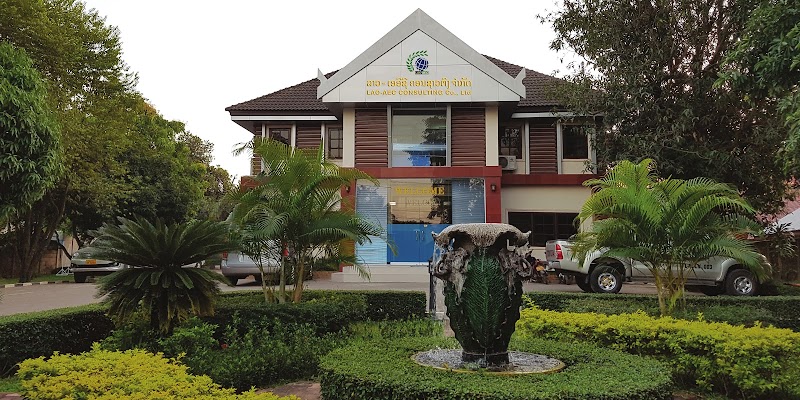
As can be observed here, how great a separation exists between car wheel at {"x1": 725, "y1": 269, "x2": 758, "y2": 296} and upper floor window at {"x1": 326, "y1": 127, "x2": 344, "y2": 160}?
42.1 ft

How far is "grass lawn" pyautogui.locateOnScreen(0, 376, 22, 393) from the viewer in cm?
583

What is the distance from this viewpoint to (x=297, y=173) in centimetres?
934

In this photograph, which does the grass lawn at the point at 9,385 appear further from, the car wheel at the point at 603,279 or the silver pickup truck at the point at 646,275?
the car wheel at the point at 603,279

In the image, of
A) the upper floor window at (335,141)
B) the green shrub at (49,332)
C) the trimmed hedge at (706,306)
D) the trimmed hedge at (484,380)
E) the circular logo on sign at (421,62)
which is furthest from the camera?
the upper floor window at (335,141)

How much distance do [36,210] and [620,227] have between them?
77.4 feet

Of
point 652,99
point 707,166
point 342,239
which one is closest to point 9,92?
point 342,239

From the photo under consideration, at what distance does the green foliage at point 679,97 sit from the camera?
563 inches

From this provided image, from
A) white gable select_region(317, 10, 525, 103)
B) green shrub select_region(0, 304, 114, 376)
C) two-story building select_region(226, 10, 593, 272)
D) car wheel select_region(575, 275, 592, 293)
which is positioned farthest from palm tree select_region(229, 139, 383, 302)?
white gable select_region(317, 10, 525, 103)

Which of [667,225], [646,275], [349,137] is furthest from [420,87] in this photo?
[667,225]

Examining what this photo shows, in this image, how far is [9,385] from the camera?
19.8ft

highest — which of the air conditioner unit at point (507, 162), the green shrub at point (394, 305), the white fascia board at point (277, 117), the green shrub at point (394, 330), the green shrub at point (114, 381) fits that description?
the white fascia board at point (277, 117)

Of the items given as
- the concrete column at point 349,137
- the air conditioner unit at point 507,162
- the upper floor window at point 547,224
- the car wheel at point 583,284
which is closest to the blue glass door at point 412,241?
the concrete column at point 349,137

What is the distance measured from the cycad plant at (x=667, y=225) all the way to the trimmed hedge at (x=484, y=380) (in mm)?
3173

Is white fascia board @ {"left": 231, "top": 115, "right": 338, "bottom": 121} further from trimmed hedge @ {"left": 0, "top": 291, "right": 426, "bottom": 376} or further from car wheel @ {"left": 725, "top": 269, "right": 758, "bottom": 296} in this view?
car wheel @ {"left": 725, "top": 269, "right": 758, "bottom": 296}
